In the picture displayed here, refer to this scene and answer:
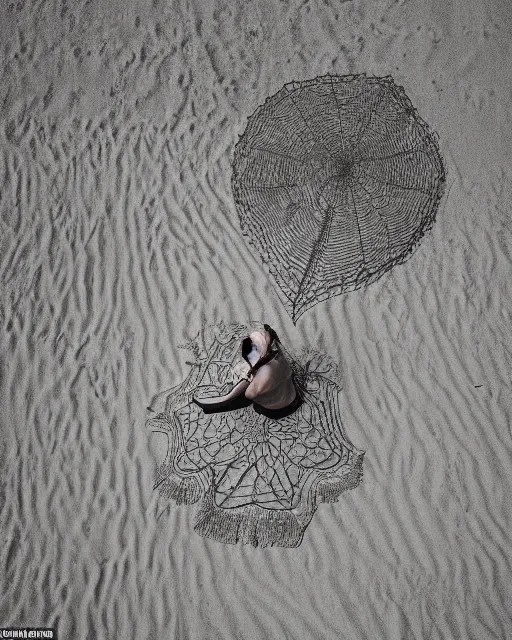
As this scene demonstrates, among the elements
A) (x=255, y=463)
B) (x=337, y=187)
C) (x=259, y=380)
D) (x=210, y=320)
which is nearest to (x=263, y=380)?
(x=259, y=380)

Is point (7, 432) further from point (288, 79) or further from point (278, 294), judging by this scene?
point (288, 79)

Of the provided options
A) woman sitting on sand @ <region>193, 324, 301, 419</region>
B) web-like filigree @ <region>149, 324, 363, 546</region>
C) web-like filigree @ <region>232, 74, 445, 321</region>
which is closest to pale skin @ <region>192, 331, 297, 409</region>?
woman sitting on sand @ <region>193, 324, 301, 419</region>

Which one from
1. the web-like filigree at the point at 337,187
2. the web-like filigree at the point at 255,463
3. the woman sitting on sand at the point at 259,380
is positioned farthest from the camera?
the web-like filigree at the point at 337,187

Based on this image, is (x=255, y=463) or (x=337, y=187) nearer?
(x=255, y=463)

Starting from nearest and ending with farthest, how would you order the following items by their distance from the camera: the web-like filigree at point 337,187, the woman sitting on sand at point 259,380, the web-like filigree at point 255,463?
the woman sitting on sand at point 259,380 → the web-like filigree at point 255,463 → the web-like filigree at point 337,187

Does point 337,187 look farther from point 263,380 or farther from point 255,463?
point 255,463

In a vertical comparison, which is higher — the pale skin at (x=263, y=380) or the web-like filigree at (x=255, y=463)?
the pale skin at (x=263, y=380)

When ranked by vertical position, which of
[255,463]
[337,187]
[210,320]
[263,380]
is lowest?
[255,463]

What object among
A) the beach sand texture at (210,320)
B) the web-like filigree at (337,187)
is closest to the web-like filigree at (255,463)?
the beach sand texture at (210,320)

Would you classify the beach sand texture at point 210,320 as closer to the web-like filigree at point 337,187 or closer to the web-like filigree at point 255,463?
the web-like filigree at point 255,463
